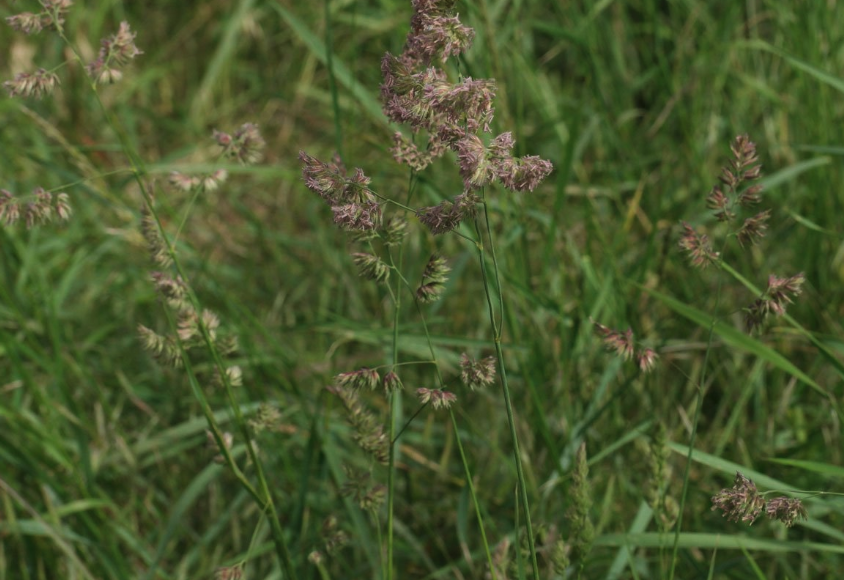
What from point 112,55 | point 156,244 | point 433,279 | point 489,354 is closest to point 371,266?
point 433,279

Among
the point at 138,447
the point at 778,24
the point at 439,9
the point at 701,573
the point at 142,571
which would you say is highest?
the point at 439,9

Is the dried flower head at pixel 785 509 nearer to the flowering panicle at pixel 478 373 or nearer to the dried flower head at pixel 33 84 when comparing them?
the flowering panicle at pixel 478 373

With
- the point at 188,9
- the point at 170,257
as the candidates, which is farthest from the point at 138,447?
the point at 188,9

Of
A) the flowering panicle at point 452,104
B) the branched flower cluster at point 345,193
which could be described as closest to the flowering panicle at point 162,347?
the branched flower cluster at point 345,193

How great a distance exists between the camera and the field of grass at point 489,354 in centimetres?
186

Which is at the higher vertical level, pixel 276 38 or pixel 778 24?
pixel 778 24

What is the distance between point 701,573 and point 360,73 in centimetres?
247

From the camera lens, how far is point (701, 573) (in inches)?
66.0

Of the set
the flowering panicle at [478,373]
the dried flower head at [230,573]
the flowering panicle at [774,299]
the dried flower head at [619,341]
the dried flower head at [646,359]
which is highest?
the flowering panicle at [774,299]

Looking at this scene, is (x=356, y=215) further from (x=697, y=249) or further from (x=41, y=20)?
(x=41, y=20)

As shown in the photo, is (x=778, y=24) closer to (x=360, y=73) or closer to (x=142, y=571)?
(x=360, y=73)

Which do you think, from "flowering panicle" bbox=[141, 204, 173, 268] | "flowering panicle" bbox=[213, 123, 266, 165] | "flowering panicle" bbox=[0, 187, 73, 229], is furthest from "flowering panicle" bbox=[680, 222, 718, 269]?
"flowering panicle" bbox=[0, 187, 73, 229]

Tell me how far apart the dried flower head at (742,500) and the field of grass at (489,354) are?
0.27m

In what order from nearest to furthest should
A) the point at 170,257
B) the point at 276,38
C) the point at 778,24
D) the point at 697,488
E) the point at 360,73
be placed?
the point at 170,257 → the point at 697,488 → the point at 778,24 → the point at 360,73 → the point at 276,38
